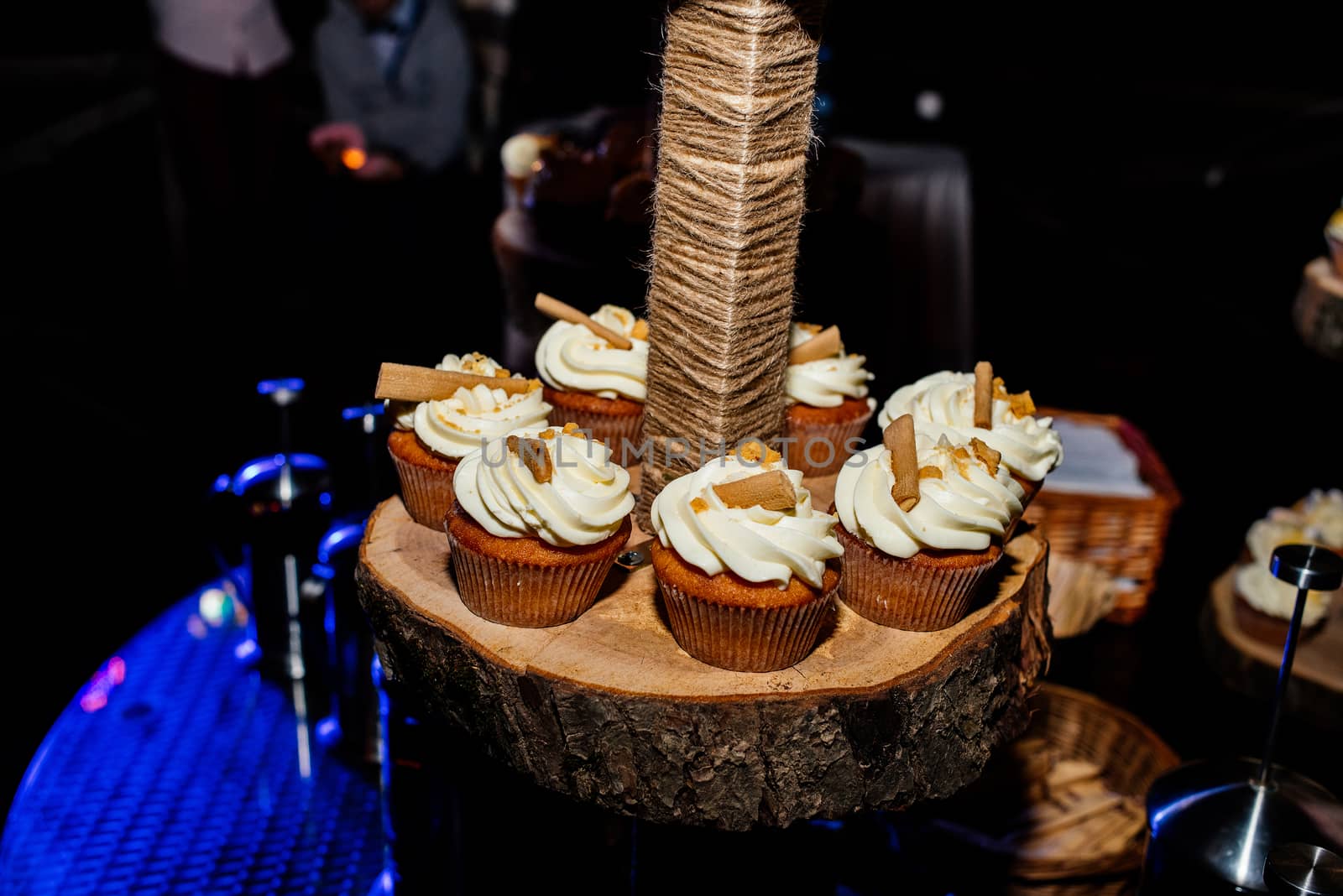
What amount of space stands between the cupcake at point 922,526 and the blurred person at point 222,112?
3.74 metres

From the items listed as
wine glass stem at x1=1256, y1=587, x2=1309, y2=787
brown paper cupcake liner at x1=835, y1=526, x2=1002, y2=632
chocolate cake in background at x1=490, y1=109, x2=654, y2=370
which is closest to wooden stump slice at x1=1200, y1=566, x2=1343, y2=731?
wine glass stem at x1=1256, y1=587, x2=1309, y2=787

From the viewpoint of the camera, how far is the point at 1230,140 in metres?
7.10

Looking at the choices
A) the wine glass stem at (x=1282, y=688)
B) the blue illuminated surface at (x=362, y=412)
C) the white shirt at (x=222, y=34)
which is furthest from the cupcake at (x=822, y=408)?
the white shirt at (x=222, y=34)

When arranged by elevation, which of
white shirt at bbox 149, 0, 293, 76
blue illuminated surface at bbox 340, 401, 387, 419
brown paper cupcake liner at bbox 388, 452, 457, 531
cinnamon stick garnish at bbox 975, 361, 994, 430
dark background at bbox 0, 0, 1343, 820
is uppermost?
white shirt at bbox 149, 0, 293, 76

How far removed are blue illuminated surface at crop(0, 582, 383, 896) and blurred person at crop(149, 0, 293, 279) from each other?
2.72 m

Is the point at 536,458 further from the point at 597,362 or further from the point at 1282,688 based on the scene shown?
the point at 1282,688

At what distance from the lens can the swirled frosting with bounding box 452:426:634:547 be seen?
168cm

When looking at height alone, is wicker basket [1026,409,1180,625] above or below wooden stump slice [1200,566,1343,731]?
above

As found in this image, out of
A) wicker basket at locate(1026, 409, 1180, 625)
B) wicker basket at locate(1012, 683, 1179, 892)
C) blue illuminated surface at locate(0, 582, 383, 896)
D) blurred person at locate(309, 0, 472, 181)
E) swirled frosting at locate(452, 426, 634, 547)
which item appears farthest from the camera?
blurred person at locate(309, 0, 472, 181)

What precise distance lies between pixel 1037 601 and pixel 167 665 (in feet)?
6.46

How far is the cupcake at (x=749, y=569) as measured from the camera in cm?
161

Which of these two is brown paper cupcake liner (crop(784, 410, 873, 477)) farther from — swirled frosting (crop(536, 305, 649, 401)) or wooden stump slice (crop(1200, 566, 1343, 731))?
wooden stump slice (crop(1200, 566, 1343, 731))

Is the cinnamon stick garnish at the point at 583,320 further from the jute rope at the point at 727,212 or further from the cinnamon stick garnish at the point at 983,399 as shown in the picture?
the cinnamon stick garnish at the point at 983,399

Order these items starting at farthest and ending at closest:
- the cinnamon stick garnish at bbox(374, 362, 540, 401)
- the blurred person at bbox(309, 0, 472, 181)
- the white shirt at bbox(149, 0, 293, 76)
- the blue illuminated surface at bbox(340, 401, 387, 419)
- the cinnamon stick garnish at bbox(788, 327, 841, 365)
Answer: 1. the blurred person at bbox(309, 0, 472, 181)
2. the white shirt at bbox(149, 0, 293, 76)
3. the blue illuminated surface at bbox(340, 401, 387, 419)
4. the cinnamon stick garnish at bbox(788, 327, 841, 365)
5. the cinnamon stick garnish at bbox(374, 362, 540, 401)
